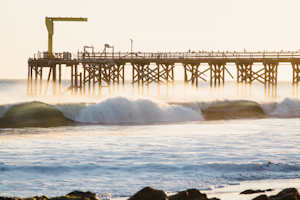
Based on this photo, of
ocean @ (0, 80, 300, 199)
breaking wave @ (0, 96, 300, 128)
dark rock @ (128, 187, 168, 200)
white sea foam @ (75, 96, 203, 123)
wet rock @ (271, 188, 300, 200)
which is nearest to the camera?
dark rock @ (128, 187, 168, 200)

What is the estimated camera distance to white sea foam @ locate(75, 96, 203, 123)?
2559 cm

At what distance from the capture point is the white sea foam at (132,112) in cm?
2559

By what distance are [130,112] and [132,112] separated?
0.47 ft

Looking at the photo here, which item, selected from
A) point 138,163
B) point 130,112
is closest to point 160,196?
point 138,163

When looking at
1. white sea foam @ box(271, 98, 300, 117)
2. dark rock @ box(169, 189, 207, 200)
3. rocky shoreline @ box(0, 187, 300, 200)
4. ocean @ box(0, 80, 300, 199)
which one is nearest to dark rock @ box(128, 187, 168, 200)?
rocky shoreline @ box(0, 187, 300, 200)

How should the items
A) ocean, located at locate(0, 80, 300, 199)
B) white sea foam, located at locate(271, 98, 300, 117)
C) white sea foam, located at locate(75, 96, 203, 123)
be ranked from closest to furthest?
ocean, located at locate(0, 80, 300, 199) < white sea foam, located at locate(75, 96, 203, 123) < white sea foam, located at locate(271, 98, 300, 117)

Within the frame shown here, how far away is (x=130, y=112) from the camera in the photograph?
26.6 metres

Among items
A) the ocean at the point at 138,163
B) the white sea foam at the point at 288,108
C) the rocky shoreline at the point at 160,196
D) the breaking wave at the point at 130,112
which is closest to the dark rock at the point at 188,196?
the rocky shoreline at the point at 160,196

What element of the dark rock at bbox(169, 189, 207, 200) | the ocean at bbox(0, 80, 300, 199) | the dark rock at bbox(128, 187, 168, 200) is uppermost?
the dark rock at bbox(128, 187, 168, 200)

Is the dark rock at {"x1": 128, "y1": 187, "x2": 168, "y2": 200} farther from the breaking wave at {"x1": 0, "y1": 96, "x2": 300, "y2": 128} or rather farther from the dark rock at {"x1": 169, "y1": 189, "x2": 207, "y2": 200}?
the breaking wave at {"x1": 0, "y1": 96, "x2": 300, "y2": 128}

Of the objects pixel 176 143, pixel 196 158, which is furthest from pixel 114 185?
pixel 176 143

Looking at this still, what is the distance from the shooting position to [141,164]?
32.8ft

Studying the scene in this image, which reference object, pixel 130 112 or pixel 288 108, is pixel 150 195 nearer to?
pixel 130 112

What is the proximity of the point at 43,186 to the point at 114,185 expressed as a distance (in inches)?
57.9
